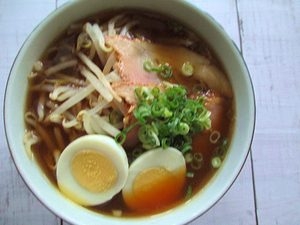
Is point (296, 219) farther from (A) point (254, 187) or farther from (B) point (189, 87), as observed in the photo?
(B) point (189, 87)

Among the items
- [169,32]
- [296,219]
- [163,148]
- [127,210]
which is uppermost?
[169,32]

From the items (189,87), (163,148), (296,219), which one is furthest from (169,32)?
(296,219)

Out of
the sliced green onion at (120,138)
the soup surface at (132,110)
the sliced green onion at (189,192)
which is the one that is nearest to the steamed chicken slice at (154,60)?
the soup surface at (132,110)

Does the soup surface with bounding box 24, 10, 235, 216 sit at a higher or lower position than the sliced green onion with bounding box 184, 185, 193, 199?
higher

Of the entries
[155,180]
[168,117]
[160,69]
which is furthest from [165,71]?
[155,180]

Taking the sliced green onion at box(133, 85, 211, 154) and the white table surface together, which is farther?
the white table surface

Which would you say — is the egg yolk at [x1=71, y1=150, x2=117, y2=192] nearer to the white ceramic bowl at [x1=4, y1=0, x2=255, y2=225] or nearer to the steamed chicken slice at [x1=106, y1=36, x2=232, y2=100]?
the white ceramic bowl at [x1=4, y1=0, x2=255, y2=225]

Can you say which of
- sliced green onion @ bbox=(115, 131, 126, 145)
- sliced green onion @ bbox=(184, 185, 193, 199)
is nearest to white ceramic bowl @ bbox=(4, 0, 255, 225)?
sliced green onion @ bbox=(184, 185, 193, 199)
